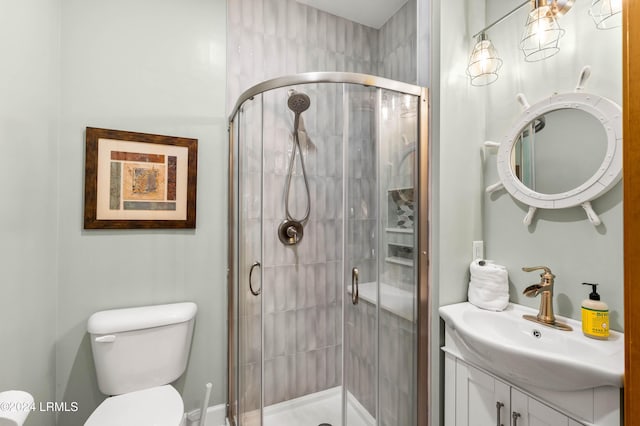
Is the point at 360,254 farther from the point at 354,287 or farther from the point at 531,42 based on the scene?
the point at 531,42

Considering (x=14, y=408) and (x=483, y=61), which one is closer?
(x=14, y=408)

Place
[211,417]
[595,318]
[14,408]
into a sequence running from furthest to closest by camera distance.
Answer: [211,417], [595,318], [14,408]

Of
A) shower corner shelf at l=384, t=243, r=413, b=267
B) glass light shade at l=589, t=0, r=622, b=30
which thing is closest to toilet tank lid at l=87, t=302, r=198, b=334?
shower corner shelf at l=384, t=243, r=413, b=267

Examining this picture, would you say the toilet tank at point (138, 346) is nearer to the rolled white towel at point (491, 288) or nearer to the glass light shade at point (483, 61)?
the rolled white towel at point (491, 288)

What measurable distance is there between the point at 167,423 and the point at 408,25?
265 centimetres

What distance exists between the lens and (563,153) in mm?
1206

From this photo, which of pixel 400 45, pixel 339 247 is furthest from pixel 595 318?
pixel 400 45

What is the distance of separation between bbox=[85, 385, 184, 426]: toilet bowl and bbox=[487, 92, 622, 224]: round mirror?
1820 mm

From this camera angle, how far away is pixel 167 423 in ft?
3.73

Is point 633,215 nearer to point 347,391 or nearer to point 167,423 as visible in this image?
point 347,391

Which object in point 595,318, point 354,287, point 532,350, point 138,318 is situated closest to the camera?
point 532,350

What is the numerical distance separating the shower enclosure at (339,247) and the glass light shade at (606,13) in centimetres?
65

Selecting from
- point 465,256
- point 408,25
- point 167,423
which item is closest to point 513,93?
point 465,256

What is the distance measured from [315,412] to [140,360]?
0.93 meters
